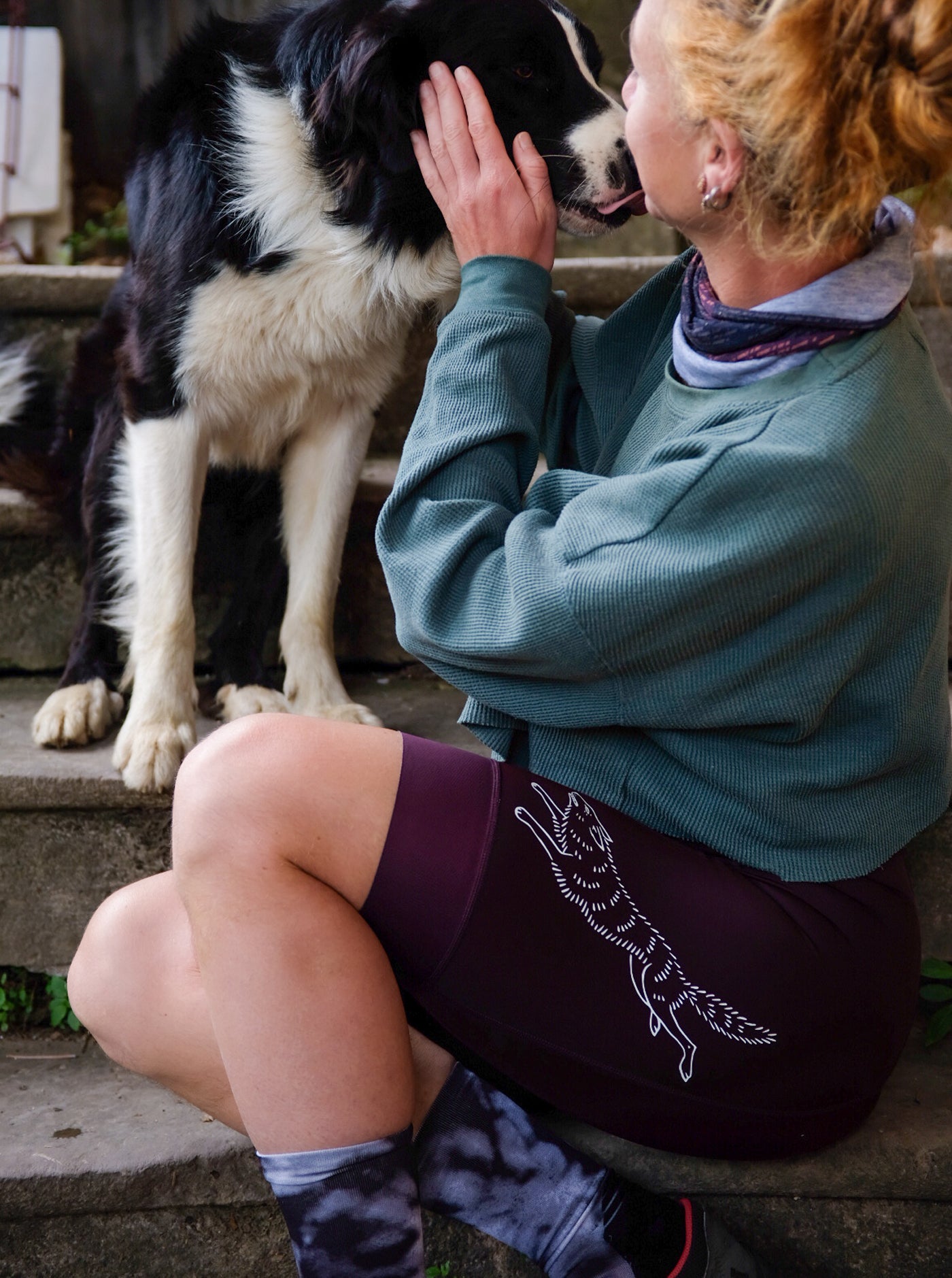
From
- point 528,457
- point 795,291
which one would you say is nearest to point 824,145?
point 795,291

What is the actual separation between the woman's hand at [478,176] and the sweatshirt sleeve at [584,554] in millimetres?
85

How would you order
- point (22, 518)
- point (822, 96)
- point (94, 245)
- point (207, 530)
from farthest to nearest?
point (94, 245) < point (207, 530) < point (22, 518) < point (822, 96)

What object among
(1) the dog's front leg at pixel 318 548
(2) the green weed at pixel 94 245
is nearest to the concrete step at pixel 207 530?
(1) the dog's front leg at pixel 318 548

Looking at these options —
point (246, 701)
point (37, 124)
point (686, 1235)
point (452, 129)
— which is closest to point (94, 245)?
point (37, 124)

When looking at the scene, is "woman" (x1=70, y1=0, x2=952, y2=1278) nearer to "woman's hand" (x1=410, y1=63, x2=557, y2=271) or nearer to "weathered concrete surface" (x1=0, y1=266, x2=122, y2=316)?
"woman's hand" (x1=410, y1=63, x2=557, y2=271)

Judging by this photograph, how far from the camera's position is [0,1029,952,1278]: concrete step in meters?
1.09

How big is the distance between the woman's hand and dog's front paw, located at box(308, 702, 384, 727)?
0.66 m

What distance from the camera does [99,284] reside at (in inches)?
72.3

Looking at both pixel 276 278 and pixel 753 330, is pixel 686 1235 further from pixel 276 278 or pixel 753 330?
pixel 276 278

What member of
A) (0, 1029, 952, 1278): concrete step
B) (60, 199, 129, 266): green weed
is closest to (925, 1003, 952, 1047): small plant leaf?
(0, 1029, 952, 1278): concrete step

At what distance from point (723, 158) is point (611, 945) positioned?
634 millimetres

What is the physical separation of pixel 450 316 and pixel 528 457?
15cm

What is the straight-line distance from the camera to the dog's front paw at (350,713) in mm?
1536

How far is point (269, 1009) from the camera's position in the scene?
87 centimetres
